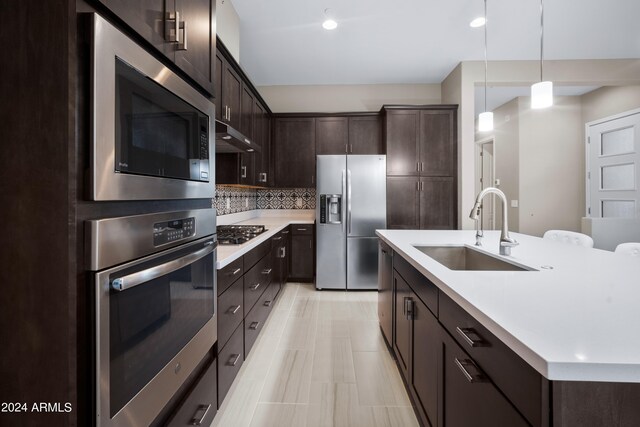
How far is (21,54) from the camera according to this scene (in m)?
0.67

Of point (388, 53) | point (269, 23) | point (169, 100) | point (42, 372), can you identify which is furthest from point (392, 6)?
point (42, 372)

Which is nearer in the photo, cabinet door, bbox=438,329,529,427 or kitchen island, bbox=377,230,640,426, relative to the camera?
kitchen island, bbox=377,230,640,426

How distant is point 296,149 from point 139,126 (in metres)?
3.64

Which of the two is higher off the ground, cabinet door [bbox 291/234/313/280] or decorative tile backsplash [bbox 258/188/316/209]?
decorative tile backsplash [bbox 258/188/316/209]

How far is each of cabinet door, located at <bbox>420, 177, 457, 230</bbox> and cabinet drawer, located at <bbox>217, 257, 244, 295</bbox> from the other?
2.84 metres

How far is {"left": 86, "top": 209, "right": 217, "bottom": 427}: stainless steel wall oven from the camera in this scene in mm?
747

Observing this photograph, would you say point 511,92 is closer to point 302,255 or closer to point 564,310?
point 302,255

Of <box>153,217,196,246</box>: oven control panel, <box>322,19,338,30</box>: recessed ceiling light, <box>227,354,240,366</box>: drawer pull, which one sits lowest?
<box>227,354,240,366</box>: drawer pull

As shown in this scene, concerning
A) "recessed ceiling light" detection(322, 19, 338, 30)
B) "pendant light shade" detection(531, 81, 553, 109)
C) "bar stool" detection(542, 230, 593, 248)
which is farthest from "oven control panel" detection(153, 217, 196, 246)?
"recessed ceiling light" detection(322, 19, 338, 30)

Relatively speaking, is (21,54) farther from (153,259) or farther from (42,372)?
(42,372)

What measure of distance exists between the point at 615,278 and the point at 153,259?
161cm

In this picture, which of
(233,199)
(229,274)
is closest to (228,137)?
(229,274)

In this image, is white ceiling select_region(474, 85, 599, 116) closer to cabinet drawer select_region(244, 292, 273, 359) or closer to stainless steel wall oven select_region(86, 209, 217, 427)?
cabinet drawer select_region(244, 292, 273, 359)

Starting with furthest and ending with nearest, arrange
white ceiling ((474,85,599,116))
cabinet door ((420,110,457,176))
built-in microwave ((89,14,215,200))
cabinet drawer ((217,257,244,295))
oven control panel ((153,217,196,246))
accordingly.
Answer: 1. white ceiling ((474,85,599,116))
2. cabinet door ((420,110,457,176))
3. cabinet drawer ((217,257,244,295))
4. oven control panel ((153,217,196,246))
5. built-in microwave ((89,14,215,200))
